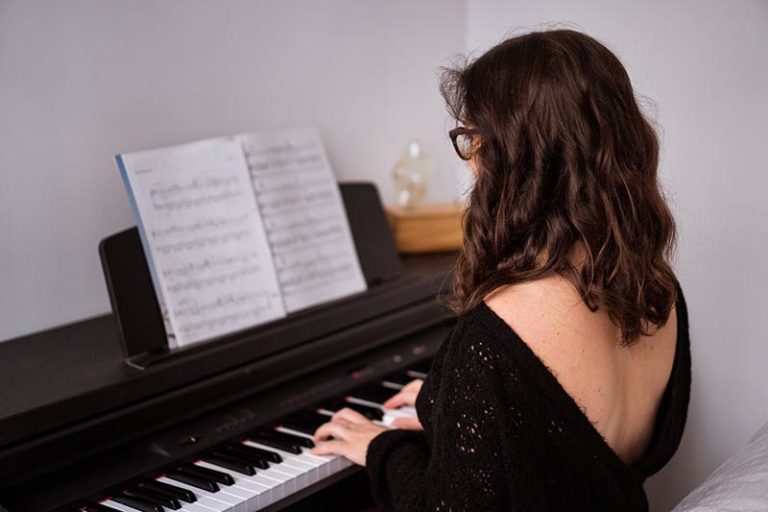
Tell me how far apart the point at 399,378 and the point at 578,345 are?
2.56 feet

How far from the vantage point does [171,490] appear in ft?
5.01

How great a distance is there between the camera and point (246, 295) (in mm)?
1900

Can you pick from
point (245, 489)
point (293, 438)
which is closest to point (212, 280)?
point (293, 438)

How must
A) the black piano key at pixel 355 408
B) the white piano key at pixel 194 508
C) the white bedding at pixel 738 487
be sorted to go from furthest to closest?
the black piano key at pixel 355 408, the white piano key at pixel 194 508, the white bedding at pixel 738 487

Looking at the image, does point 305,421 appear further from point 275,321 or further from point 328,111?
point 328,111

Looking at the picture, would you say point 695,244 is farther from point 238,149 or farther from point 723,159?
point 238,149

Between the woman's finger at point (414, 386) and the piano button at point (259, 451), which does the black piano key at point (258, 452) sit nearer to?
the piano button at point (259, 451)

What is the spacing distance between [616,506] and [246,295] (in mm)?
915

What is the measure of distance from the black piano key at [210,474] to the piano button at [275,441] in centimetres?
15

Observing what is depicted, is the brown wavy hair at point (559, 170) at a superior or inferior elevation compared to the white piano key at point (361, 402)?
superior

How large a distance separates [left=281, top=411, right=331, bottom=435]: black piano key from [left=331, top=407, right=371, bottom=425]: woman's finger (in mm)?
43

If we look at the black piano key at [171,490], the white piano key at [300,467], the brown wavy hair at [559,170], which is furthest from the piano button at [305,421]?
the brown wavy hair at [559,170]

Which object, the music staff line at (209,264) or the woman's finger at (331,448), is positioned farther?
the music staff line at (209,264)

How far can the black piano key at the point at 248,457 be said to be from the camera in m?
1.62
